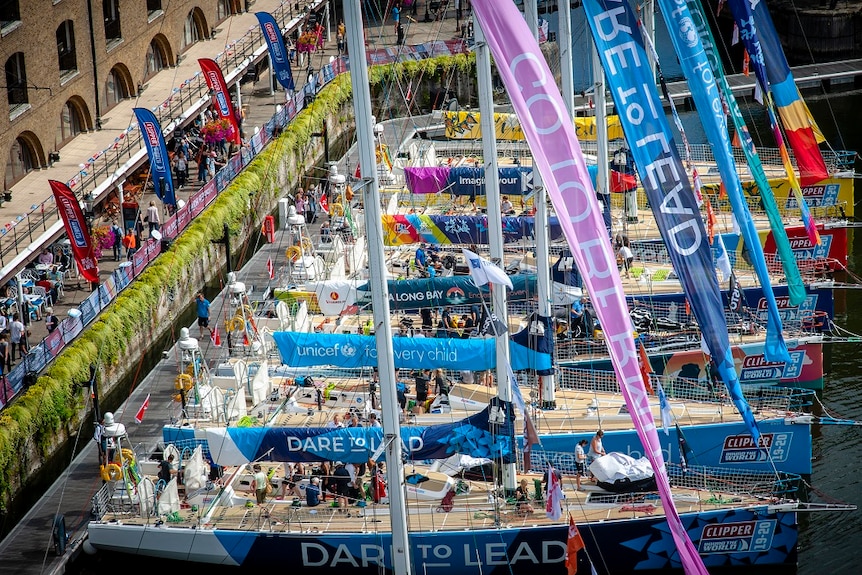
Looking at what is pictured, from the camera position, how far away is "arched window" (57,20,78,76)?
203 feet

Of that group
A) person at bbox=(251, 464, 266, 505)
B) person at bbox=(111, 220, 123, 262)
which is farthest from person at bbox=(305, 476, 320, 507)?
person at bbox=(111, 220, 123, 262)

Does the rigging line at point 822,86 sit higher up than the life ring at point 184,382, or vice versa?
the rigging line at point 822,86

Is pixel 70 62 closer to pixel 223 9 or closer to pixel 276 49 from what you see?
pixel 276 49

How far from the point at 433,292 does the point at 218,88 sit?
20.8 meters

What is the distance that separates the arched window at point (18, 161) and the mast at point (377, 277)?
34.5m

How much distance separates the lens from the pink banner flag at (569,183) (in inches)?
909

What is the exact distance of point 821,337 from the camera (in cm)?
4369

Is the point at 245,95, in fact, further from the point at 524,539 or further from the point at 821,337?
the point at 524,539

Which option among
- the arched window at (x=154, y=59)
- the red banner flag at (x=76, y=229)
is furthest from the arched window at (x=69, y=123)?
the red banner flag at (x=76, y=229)

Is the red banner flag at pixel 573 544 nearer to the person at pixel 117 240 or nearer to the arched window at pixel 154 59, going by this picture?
the person at pixel 117 240

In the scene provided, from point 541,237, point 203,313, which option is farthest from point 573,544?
point 203,313

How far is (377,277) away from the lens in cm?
2531

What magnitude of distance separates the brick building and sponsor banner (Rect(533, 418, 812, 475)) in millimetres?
28164

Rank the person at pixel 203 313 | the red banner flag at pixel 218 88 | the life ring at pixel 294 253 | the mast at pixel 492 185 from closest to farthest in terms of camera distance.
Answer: the mast at pixel 492 185
the person at pixel 203 313
the life ring at pixel 294 253
the red banner flag at pixel 218 88
